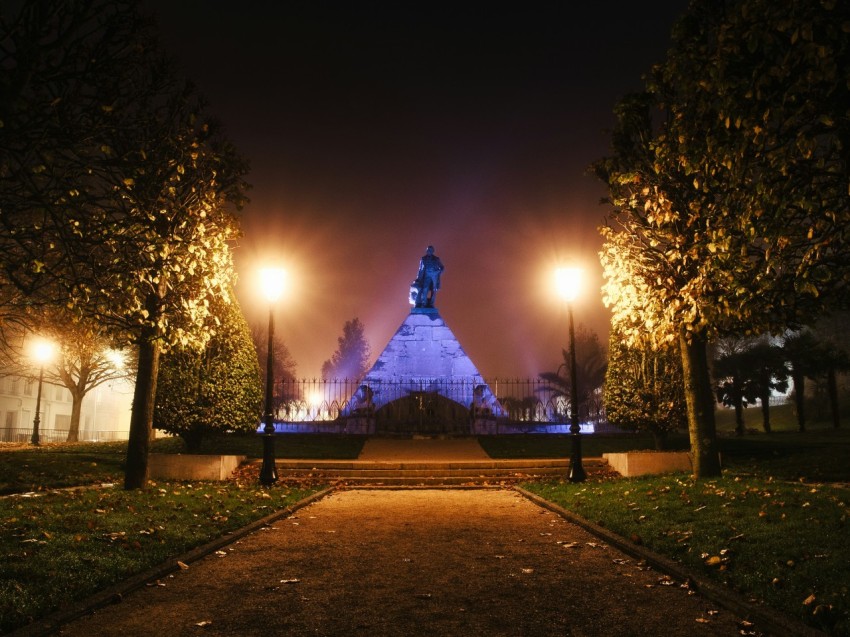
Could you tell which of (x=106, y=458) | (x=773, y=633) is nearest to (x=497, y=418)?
(x=106, y=458)

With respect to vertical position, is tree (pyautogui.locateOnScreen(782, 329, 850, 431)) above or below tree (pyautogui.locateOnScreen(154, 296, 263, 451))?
above

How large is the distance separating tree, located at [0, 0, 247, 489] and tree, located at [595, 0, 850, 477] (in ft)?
27.8

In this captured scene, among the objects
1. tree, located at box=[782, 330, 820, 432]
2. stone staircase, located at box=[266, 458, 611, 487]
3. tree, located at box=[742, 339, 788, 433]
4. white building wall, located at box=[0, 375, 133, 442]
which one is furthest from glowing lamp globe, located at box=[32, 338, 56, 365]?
tree, located at box=[782, 330, 820, 432]

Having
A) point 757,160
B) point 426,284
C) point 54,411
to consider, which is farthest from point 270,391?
point 54,411

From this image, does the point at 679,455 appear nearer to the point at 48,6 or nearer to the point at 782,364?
the point at 48,6

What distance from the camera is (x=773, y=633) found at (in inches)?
183

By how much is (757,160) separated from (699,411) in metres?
7.49

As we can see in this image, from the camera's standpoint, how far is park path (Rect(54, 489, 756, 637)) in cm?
495

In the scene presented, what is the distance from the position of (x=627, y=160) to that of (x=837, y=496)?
847 centimetres

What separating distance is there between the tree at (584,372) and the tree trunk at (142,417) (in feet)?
95.3

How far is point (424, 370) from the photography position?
1209 inches

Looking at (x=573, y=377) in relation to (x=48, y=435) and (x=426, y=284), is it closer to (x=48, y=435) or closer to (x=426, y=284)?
(x=426, y=284)

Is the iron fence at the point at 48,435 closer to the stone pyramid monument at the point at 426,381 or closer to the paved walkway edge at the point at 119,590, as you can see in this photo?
the stone pyramid monument at the point at 426,381

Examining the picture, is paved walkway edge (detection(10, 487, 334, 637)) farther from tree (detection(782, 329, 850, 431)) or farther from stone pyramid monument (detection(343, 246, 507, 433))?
tree (detection(782, 329, 850, 431))
